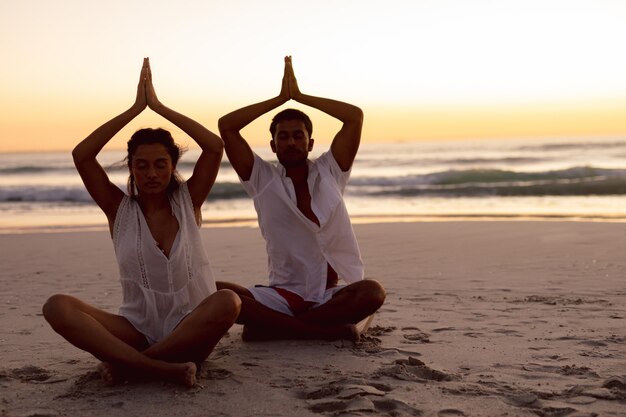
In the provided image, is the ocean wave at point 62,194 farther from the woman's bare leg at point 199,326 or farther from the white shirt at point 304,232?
the woman's bare leg at point 199,326

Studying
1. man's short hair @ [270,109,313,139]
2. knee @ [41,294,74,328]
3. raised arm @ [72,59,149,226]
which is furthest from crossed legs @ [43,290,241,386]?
man's short hair @ [270,109,313,139]

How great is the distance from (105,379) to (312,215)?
166cm

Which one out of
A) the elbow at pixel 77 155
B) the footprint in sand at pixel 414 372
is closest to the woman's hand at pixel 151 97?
the elbow at pixel 77 155

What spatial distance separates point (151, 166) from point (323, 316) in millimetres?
1543

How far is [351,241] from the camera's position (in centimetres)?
489

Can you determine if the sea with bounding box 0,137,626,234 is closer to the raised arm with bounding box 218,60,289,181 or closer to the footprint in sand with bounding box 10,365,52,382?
the raised arm with bounding box 218,60,289,181

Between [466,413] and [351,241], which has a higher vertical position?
[351,241]

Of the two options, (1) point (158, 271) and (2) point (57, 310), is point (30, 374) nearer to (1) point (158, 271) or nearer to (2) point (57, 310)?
(2) point (57, 310)

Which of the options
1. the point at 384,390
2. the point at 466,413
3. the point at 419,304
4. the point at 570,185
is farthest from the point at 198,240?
the point at 570,185

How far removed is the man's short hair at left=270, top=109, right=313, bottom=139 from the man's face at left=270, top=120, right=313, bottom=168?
3cm

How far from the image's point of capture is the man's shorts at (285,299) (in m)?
4.89

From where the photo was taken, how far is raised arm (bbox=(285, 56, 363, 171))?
4980mm

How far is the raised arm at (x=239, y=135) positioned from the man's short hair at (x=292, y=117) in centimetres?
12

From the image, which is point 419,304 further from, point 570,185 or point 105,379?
point 570,185
